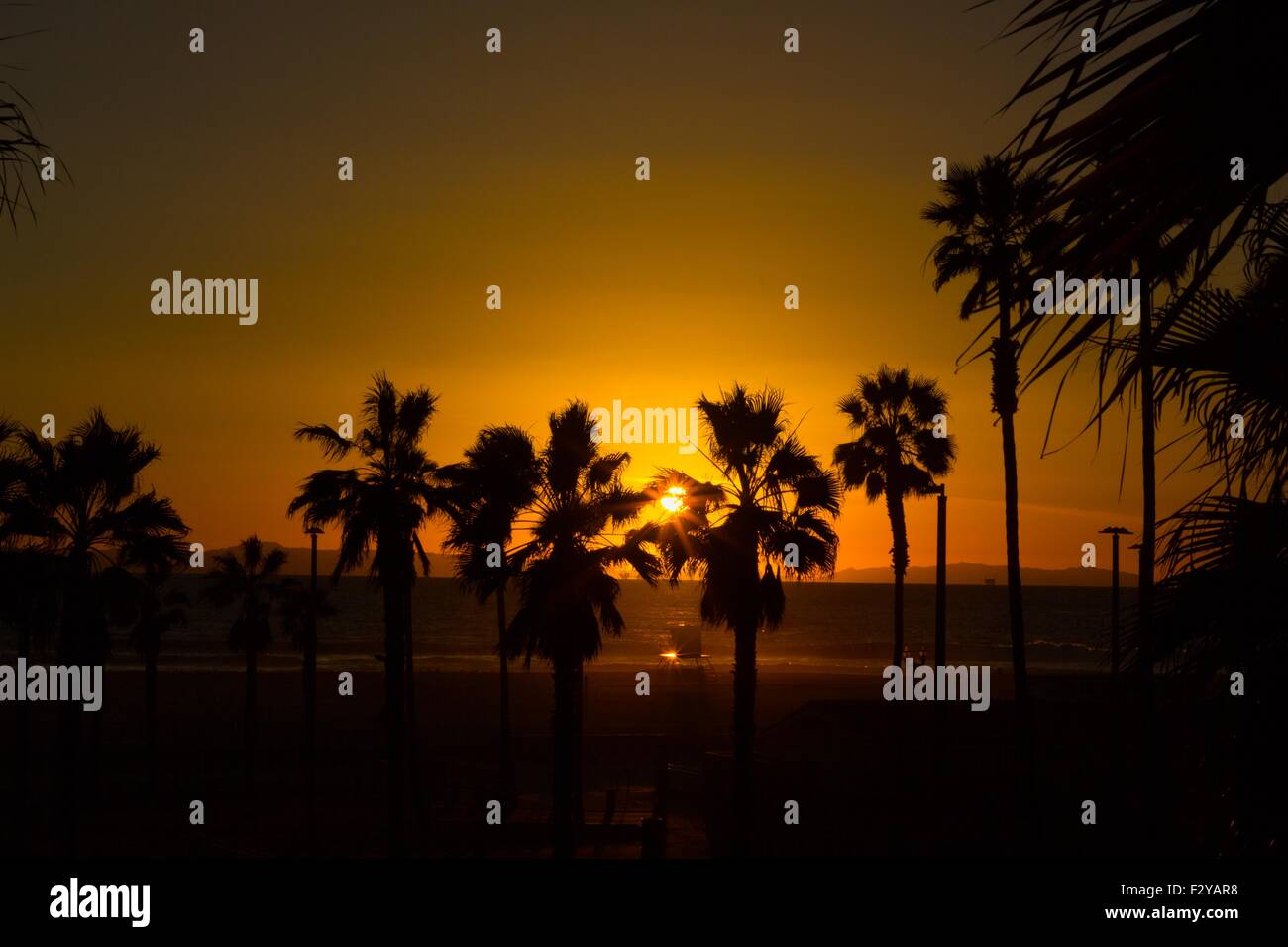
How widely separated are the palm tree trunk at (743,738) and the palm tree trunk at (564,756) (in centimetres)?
361

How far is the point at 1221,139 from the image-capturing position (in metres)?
2.44

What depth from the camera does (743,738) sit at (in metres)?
24.0

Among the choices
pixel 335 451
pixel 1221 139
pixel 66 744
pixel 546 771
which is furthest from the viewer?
pixel 546 771

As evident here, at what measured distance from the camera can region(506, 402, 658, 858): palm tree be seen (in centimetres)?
2294

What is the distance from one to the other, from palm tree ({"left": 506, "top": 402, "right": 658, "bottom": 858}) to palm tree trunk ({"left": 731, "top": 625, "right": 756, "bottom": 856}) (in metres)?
3.01

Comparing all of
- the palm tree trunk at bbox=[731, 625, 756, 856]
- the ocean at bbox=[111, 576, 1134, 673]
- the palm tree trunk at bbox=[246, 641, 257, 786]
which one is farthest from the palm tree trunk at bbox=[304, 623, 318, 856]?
the ocean at bbox=[111, 576, 1134, 673]

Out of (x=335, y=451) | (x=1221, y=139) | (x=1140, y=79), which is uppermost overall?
(x=335, y=451)

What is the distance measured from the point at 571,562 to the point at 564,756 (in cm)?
410

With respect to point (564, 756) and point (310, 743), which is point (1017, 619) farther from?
point (310, 743)

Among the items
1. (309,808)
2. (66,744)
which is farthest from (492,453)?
(309,808)
